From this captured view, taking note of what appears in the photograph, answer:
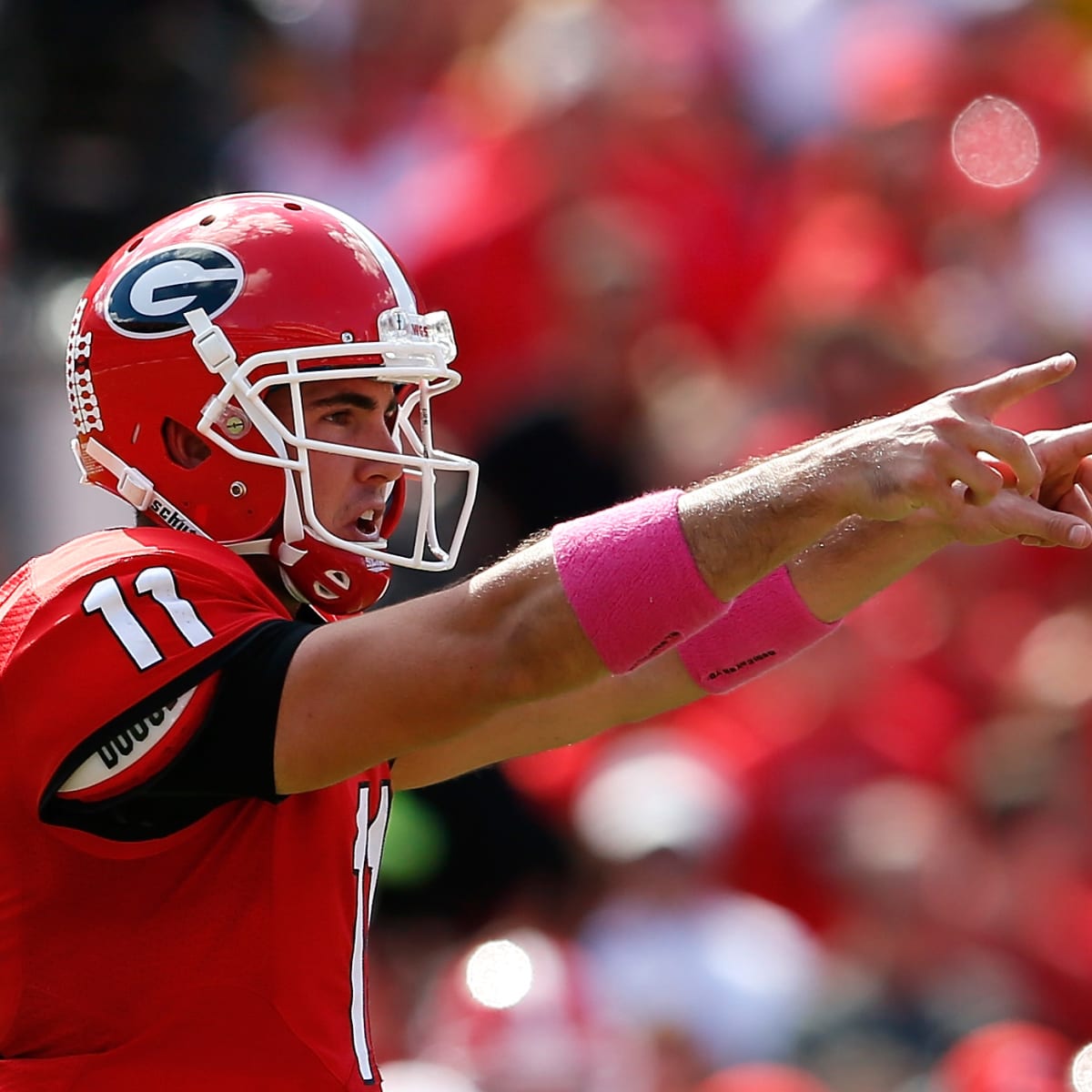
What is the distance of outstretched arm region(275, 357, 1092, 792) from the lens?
2076 mm

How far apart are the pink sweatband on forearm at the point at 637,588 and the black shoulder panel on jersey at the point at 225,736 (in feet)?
1.10

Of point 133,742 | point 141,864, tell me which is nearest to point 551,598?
point 133,742

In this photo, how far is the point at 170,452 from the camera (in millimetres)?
2672

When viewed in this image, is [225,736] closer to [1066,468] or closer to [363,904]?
[363,904]

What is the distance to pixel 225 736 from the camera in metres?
2.19

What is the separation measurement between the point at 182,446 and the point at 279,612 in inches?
13.8

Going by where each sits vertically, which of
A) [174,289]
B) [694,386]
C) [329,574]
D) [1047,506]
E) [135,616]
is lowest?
[694,386]

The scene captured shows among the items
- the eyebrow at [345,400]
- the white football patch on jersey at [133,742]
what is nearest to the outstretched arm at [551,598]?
the white football patch on jersey at [133,742]

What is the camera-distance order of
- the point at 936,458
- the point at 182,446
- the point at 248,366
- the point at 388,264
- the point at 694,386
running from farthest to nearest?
the point at 694,386
the point at 388,264
the point at 182,446
the point at 248,366
the point at 936,458

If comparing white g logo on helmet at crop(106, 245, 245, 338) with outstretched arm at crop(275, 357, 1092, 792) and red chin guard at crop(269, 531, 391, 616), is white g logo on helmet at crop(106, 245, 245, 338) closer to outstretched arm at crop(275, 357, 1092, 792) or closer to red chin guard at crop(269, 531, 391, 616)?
red chin guard at crop(269, 531, 391, 616)

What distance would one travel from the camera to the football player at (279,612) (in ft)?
7.13

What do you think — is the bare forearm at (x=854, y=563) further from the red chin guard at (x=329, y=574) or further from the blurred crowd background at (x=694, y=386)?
the blurred crowd background at (x=694, y=386)

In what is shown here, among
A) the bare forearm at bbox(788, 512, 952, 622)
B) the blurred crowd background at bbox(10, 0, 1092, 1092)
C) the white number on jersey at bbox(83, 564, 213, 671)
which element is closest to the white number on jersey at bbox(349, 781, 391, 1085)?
the white number on jersey at bbox(83, 564, 213, 671)

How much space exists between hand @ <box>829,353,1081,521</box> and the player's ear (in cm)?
96
